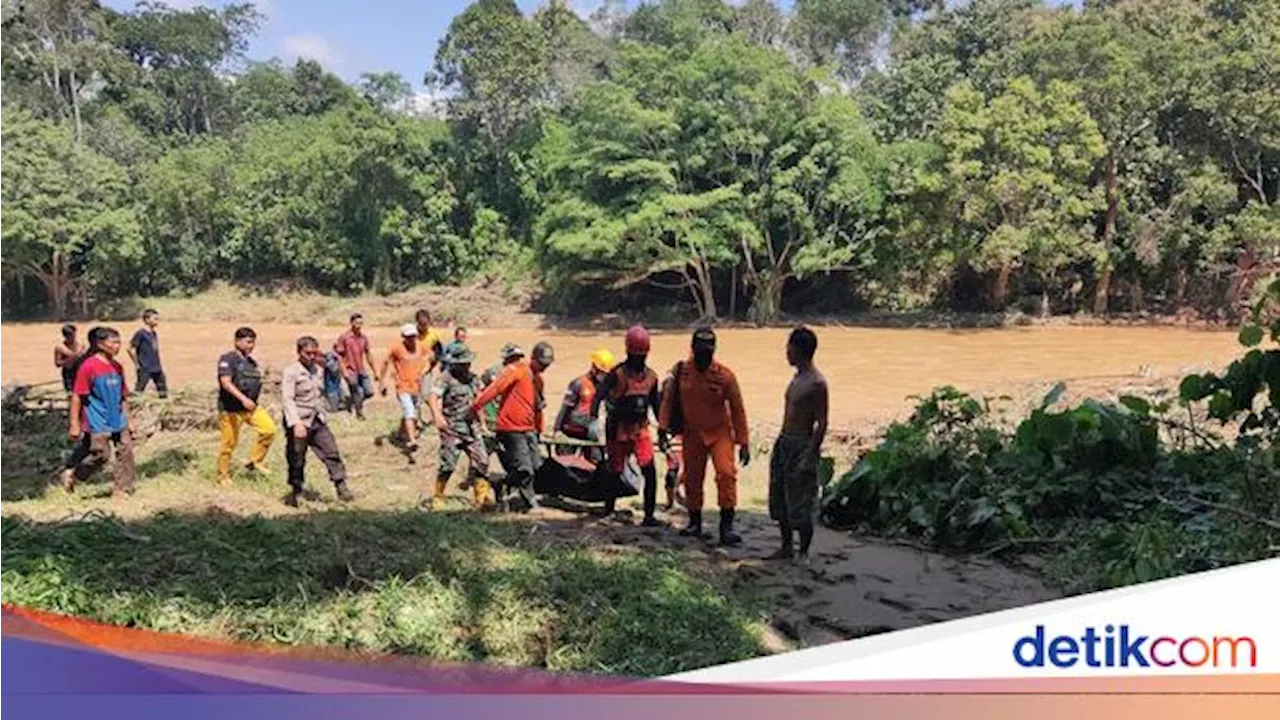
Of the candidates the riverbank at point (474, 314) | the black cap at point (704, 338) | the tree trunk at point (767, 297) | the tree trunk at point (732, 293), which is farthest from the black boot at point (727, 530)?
the tree trunk at point (732, 293)

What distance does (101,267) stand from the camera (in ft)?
106

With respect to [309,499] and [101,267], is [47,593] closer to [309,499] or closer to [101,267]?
[309,499]

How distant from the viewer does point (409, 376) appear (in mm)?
10500

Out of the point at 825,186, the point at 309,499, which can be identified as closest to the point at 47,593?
the point at 309,499

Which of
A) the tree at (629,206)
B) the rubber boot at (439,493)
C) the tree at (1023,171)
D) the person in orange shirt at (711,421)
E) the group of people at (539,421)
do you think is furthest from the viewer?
the tree at (629,206)

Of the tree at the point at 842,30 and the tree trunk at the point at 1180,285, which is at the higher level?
the tree at the point at 842,30

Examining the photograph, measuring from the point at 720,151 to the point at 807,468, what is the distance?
26.4 m

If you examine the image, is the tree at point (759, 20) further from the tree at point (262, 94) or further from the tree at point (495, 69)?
the tree at point (262, 94)

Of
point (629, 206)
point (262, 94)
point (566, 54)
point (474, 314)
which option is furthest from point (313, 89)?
point (629, 206)

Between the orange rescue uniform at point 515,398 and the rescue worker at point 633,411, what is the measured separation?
564mm

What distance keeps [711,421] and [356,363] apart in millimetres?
6965

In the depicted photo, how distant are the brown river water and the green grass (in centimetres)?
1075

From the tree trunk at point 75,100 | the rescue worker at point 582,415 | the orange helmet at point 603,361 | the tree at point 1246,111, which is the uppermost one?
the tree trunk at point 75,100

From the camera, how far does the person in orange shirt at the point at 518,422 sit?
24.6 feet
